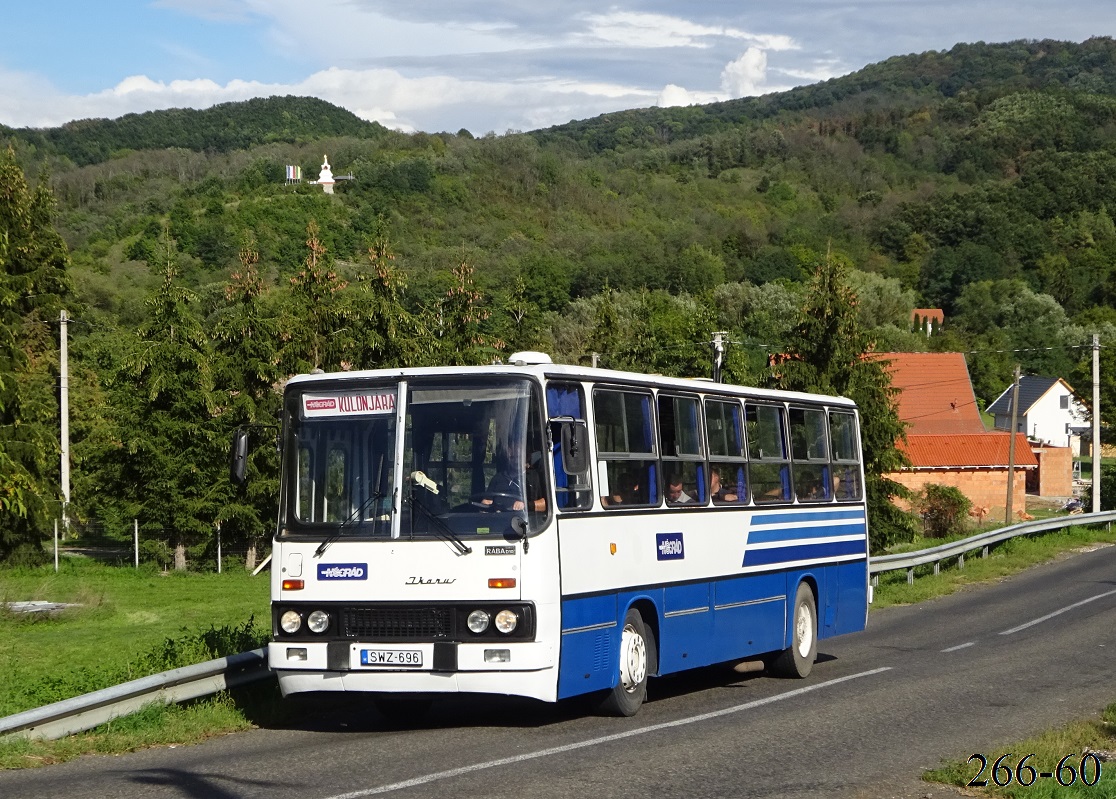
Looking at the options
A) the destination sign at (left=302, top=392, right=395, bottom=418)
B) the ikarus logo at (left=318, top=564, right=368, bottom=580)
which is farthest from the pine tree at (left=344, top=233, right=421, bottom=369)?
the ikarus logo at (left=318, top=564, right=368, bottom=580)

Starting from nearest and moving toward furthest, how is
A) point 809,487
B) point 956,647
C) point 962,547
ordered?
point 809,487
point 956,647
point 962,547

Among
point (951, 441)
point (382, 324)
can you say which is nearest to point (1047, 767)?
point (382, 324)

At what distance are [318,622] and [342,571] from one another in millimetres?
437

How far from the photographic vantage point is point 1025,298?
470 feet

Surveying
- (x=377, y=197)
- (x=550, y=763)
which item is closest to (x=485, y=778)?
(x=550, y=763)

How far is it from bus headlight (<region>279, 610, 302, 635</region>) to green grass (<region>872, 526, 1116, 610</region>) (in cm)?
1601

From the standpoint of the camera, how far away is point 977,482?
69.8 m

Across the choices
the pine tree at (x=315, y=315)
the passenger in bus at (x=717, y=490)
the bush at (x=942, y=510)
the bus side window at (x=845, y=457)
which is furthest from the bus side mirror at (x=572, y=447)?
the bush at (x=942, y=510)

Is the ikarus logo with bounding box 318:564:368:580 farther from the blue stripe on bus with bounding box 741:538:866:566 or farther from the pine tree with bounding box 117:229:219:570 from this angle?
the pine tree with bounding box 117:229:219:570

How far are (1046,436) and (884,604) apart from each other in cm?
10159

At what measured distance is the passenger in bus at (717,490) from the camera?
14.3 meters

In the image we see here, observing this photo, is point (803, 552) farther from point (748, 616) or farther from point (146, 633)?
point (146, 633)

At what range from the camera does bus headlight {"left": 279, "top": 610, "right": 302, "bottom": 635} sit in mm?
11422

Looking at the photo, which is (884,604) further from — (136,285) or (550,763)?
(136,285)
